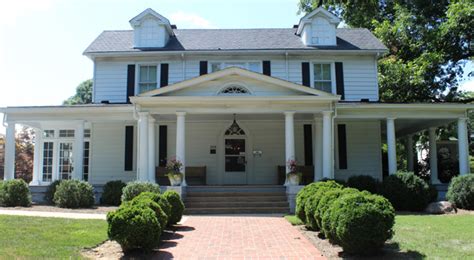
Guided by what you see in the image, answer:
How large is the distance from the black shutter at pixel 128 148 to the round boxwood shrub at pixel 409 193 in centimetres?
1100

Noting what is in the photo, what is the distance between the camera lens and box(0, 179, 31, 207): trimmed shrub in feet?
51.7

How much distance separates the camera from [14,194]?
15836mm

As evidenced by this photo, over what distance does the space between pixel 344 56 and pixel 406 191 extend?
7.56 metres

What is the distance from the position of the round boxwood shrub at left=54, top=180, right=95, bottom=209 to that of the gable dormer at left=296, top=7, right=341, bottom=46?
11794 millimetres

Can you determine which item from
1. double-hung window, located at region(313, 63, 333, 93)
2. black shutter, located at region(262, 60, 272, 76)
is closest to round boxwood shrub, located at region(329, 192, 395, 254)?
double-hung window, located at region(313, 63, 333, 93)

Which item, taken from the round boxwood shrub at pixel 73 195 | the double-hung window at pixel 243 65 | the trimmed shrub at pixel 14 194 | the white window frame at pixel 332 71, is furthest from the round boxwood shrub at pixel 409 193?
the trimmed shrub at pixel 14 194

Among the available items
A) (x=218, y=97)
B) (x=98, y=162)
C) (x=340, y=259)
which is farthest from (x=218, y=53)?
(x=340, y=259)

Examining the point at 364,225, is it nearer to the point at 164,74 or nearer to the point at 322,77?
the point at 322,77

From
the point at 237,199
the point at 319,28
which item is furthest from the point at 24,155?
the point at 319,28

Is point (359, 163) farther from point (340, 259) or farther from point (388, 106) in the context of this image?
point (340, 259)

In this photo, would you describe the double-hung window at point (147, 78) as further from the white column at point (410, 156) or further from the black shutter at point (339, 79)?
the white column at point (410, 156)

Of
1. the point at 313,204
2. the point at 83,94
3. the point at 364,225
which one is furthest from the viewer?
the point at 83,94

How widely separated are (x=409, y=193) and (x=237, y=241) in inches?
336

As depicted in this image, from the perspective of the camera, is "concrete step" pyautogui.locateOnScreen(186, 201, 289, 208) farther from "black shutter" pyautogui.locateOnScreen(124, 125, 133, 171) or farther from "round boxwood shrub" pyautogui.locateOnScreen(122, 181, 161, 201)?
"black shutter" pyautogui.locateOnScreen(124, 125, 133, 171)
